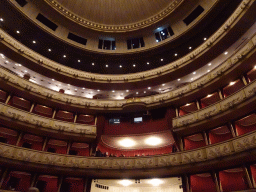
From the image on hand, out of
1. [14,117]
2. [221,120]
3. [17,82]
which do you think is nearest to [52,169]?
[14,117]

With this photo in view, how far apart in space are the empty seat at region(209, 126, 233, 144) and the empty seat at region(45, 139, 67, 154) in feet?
43.3

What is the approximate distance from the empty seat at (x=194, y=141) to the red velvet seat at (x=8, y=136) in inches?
579

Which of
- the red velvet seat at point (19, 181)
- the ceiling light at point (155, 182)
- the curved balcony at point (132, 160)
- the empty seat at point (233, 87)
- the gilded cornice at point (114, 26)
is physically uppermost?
the gilded cornice at point (114, 26)

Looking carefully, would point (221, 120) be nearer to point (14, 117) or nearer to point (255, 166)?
point (255, 166)

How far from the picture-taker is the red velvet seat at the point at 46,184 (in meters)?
16.5

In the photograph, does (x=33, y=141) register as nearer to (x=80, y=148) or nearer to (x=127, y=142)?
(x=80, y=148)

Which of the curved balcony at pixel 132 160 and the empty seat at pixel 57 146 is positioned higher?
the empty seat at pixel 57 146

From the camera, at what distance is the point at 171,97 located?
62.9ft

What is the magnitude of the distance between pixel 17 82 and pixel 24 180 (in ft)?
27.6

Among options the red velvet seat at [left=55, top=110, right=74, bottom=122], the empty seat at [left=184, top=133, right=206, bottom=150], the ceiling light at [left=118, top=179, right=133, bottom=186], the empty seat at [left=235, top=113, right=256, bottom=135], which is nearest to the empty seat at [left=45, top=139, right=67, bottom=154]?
the red velvet seat at [left=55, top=110, right=74, bottom=122]

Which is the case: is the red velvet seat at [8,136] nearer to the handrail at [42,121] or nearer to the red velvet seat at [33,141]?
the red velvet seat at [33,141]

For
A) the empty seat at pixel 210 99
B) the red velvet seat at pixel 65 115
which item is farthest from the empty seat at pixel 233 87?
the red velvet seat at pixel 65 115

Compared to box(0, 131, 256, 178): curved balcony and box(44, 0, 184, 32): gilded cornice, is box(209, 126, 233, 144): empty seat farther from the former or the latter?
box(44, 0, 184, 32): gilded cornice

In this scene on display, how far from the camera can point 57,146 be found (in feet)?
63.3
